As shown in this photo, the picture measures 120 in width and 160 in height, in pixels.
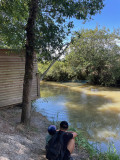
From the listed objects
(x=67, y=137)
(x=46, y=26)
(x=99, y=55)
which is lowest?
(x=67, y=137)

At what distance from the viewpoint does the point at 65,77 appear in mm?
27797

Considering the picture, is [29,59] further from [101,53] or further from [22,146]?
[101,53]

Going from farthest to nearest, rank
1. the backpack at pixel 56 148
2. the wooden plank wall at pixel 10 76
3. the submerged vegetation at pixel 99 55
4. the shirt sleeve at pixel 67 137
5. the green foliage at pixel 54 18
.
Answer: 1. the submerged vegetation at pixel 99 55
2. the wooden plank wall at pixel 10 76
3. the green foliage at pixel 54 18
4. the shirt sleeve at pixel 67 137
5. the backpack at pixel 56 148

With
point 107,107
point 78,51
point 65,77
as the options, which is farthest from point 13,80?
point 65,77

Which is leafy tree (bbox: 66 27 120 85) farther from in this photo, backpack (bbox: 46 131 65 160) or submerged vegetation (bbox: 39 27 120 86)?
backpack (bbox: 46 131 65 160)

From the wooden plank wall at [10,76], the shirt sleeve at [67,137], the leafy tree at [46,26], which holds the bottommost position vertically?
the shirt sleeve at [67,137]

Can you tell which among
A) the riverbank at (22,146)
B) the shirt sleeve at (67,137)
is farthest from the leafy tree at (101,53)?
the shirt sleeve at (67,137)

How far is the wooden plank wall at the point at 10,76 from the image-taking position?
6555 millimetres

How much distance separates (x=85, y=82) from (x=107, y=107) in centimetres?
1450

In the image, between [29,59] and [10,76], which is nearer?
[29,59]

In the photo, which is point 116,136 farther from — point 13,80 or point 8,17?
point 8,17

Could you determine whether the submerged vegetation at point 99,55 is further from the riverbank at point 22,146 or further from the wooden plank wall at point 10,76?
the riverbank at point 22,146

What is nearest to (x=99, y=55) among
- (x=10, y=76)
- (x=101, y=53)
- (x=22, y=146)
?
(x=101, y=53)

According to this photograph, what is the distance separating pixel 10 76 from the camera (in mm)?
6863
